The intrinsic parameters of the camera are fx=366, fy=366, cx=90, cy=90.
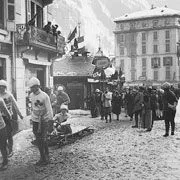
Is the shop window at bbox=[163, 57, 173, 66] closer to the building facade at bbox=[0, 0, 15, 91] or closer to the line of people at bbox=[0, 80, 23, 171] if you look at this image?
the building facade at bbox=[0, 0, 15, 91]

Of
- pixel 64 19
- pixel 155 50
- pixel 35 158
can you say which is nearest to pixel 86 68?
pixel 35 158

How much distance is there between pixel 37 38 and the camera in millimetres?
17656

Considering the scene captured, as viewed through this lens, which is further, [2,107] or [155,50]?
[155,50]

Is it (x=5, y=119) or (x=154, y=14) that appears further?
(x=154, y=14)

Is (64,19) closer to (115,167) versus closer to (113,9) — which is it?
(113,9)

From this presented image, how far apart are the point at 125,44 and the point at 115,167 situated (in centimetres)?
6989

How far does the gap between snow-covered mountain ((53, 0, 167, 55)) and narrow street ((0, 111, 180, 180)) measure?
122873mm

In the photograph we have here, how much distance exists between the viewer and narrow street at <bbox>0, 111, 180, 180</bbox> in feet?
22.3

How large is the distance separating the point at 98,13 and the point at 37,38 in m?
132

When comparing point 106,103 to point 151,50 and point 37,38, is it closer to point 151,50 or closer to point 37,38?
point 37,38

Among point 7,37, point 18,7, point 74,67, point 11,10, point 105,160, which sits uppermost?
point 18,7

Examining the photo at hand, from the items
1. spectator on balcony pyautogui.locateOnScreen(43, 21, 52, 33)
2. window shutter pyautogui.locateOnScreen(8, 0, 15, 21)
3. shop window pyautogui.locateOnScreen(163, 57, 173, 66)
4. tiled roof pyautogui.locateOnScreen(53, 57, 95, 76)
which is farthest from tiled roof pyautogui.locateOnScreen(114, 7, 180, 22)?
window shutter pyautogui.locateOnScreen(8, 0, 15, 21)

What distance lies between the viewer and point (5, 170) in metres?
7.25

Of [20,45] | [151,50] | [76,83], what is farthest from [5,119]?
[151,50]
